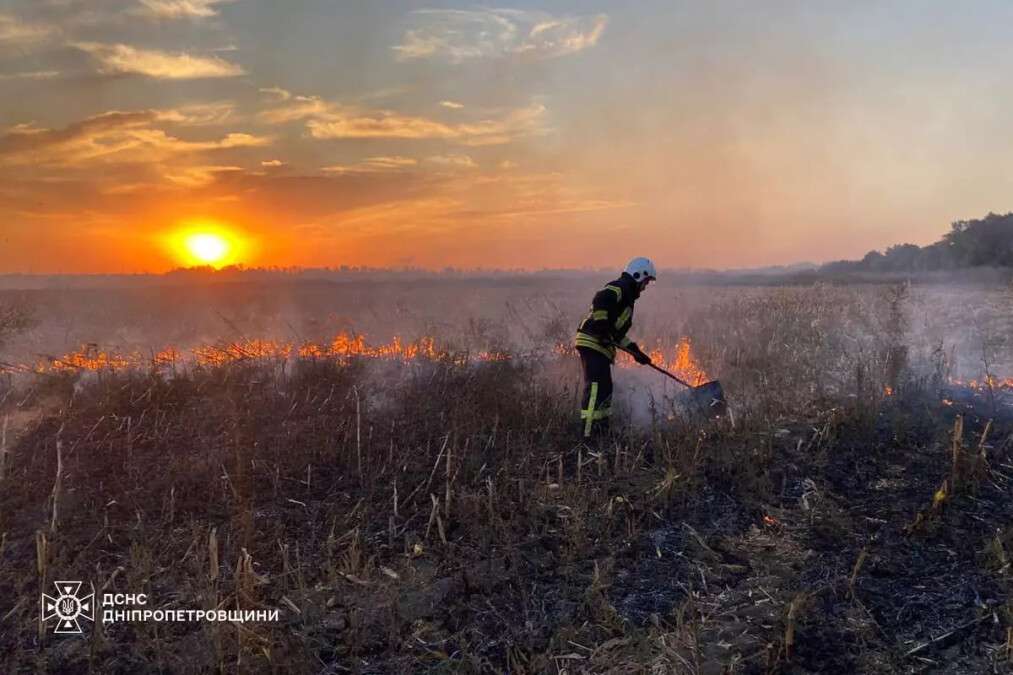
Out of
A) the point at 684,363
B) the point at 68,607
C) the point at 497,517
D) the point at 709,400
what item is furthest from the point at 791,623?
the point at 684,363

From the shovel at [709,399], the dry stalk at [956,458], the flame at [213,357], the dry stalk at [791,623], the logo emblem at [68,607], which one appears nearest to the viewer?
the dry stalk at [791,623]

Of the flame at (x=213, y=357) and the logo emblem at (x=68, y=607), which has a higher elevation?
the flame at (x=213, y=357)

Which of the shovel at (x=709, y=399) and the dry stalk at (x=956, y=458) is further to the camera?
the shovel at (x=709, y=399)

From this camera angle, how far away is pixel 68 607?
419 cm

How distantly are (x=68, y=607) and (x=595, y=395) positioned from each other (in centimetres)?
468

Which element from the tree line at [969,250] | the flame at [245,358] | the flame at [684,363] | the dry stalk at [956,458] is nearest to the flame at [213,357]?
the flame at [245,358]

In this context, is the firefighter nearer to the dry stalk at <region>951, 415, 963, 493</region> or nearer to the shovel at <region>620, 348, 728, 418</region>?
the shovel at <region>620, 348, 728, 418</region>

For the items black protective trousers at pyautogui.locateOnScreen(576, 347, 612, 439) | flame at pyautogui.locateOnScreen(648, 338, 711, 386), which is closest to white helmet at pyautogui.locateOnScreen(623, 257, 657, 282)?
black protective trousers at pyautogui.locateOnScreen(576, 347, 612, 439)

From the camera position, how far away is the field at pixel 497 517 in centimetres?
386

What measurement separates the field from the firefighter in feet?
1.01

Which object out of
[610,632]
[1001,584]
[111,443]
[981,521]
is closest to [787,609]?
[610,632]

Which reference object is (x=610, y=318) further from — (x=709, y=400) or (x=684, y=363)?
(x=684, y=363)

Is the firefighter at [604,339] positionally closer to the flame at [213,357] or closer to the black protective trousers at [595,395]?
the black protective trousers at [595,395]

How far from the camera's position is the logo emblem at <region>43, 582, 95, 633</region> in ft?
13.3
